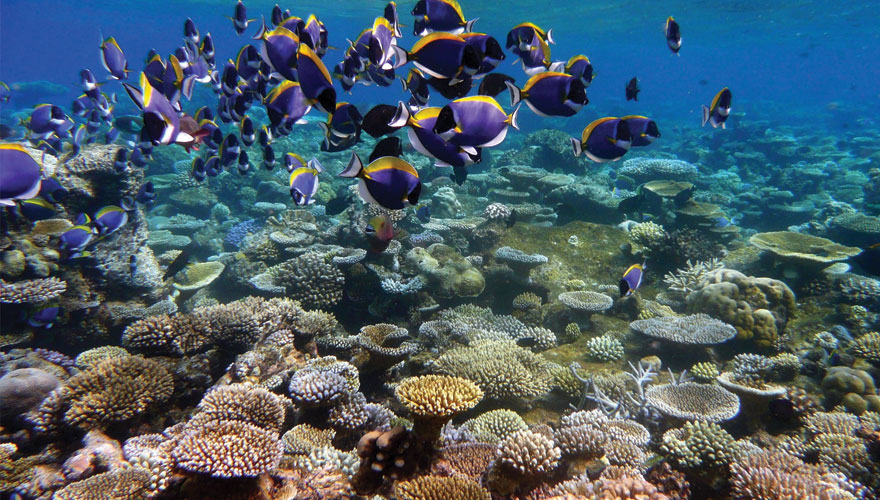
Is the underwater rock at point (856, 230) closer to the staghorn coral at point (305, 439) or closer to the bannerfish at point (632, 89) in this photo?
the bannerfish at point (632, 89)

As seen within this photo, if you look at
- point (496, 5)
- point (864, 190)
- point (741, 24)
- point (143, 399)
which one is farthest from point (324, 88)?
point (741, 24)

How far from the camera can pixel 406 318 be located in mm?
6691

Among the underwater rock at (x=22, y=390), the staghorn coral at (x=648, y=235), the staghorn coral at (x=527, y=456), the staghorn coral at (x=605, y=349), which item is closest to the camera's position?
the staghorn coral at (x=527, y=456)

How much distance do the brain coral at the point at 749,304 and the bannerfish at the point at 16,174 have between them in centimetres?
894

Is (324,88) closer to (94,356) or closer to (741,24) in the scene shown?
(94,356)

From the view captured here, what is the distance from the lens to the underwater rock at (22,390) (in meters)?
3.70

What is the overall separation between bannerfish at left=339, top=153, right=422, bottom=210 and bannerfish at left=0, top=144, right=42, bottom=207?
2.81 meters

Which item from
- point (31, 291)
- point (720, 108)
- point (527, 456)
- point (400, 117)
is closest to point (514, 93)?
point (400, 117)

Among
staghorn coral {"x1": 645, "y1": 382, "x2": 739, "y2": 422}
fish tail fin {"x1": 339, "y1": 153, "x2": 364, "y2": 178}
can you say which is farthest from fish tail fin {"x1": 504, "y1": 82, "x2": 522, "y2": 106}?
staghorn coral {"x1": 645, "y1": 382, "x2": 739, "y2": 422}

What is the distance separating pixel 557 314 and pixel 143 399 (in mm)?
6134

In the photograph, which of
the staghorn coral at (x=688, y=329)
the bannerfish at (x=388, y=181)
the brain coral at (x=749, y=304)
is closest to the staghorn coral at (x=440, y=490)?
the bannerfish at (x=388, y=181)

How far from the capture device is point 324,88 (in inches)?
97.5

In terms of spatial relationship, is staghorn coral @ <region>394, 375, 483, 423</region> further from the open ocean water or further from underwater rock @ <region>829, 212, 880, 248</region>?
underwater rock @ <region>829, 212, 880, 248</region>

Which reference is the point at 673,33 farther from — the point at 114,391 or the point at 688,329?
the point at 114,391
